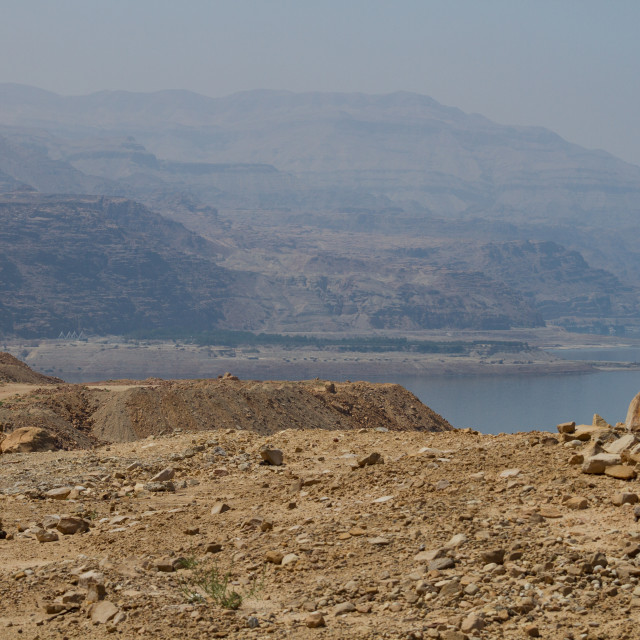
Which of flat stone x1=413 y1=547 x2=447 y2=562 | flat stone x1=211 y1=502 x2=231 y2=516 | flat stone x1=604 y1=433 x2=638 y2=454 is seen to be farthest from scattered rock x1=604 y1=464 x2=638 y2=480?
flat stone x1=211 y1=502 x2=231 y2=516

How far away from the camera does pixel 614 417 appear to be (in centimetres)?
13812

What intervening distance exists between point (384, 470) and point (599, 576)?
4.15 m

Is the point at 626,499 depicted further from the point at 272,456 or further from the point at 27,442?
the point at 27,442

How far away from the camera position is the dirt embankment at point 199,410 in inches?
1547

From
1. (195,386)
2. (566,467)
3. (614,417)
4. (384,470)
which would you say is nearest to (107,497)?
(384,470)

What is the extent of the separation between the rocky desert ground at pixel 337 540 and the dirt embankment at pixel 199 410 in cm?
2325

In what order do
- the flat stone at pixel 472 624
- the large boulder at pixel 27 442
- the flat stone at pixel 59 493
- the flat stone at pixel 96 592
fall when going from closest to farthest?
1. the flat stone at pixel 472 624
2. the flat stone at pixel 96 592
3. the flat stone at pixel 59 493
4. the large boulder at pixel 27 442

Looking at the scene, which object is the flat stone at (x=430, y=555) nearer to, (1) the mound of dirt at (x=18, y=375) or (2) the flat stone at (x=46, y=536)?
(2) the flat stone at (x=46, y=536)

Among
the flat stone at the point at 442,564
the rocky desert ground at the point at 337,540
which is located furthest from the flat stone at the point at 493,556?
the flat stone at the point at 442,564

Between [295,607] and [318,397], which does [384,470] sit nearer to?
[295,607]

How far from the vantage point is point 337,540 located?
9500mm

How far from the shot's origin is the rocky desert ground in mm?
7852

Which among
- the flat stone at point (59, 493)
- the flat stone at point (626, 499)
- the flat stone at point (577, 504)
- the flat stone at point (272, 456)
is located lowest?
the flat stone at point (59, 493)

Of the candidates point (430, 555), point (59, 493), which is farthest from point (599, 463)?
point (59, 493)
